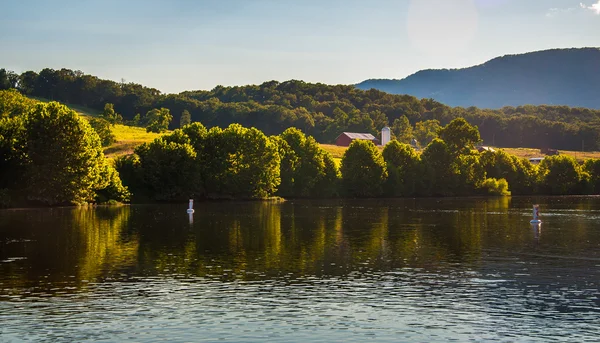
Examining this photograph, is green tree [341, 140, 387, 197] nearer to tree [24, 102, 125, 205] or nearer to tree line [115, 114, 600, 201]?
tree line [115, 114, 600, 201]

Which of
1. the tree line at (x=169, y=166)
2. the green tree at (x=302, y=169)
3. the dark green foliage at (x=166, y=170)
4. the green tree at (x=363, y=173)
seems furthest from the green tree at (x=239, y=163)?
the green tree at (x=363, y=173)

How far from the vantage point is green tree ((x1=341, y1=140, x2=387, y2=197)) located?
643ft

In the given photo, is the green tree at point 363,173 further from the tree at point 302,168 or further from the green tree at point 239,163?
the green tree at point 239,163

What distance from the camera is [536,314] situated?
38.7 m

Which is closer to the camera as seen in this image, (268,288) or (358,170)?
(268,288)

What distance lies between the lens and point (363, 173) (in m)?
196

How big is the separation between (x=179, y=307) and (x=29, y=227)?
57943mm

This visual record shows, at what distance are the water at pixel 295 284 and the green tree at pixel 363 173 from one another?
101897 mm

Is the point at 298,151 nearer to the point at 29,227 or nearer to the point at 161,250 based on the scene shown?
the point at 29,227

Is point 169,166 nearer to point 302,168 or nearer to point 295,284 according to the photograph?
point 302,168

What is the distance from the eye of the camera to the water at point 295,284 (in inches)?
1382

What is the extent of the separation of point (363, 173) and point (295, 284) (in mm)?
148691

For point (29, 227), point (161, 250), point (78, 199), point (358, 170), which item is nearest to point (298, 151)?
point (358, 170)

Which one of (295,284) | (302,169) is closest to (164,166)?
(302,169)
